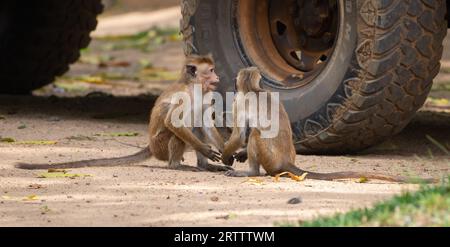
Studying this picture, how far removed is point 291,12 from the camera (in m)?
8.98

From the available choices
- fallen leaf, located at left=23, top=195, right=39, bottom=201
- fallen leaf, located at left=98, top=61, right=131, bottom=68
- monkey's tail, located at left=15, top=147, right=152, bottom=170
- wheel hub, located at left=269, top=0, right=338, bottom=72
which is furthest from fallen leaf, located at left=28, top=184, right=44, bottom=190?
fallen leaf, located at left=98, top=61, right=131, bottom=68

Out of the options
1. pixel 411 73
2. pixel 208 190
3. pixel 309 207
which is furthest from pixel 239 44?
pixel 309 207

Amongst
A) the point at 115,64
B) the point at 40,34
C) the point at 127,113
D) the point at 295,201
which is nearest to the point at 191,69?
the point at 295,201

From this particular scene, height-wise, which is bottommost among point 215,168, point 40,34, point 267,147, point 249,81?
point 215,168

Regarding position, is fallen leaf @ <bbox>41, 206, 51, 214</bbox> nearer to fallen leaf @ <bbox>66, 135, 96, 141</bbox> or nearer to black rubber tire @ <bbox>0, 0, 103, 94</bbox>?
fallen leaf @ <bbox>66, 135, 96, 141</bbox>

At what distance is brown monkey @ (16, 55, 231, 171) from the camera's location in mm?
8406

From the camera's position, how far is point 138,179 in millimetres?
7734

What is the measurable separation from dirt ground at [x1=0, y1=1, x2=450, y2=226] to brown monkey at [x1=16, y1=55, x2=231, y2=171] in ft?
0.50

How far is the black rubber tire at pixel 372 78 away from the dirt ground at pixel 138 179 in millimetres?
226

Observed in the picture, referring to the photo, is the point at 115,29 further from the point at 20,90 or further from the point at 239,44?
the point at 239,44

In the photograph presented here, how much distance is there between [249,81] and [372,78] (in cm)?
84

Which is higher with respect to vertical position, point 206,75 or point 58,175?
point 206,75

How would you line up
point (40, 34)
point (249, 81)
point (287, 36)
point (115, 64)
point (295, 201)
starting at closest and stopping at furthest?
point (295, 201), point (249, 81), point (287, 36), point (40, 34), point (115, 64)

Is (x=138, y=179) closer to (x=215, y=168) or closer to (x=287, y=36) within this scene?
(x=215, y=168)
